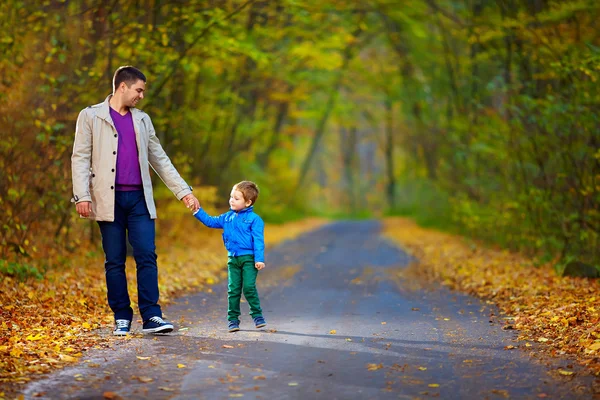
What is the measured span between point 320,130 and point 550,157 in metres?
27.7

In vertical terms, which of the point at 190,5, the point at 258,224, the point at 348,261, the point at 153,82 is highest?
the point at 190,5

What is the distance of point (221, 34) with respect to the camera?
14930mm

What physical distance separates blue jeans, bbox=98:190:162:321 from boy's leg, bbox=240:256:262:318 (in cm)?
85

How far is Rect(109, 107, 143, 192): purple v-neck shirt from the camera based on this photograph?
765cm

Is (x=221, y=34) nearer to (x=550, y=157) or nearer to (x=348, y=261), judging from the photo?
(x=348, y=261)

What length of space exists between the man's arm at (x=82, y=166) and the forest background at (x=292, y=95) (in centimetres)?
303

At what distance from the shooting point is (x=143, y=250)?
7805mm

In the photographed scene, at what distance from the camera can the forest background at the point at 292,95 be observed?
11453 mm

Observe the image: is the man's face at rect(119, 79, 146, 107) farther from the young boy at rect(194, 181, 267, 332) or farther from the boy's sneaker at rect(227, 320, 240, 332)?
the boy's sneaker at rect(227, 320, 240, 332)

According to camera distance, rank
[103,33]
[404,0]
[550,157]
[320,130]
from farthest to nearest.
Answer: [320,130] < [404,0] < [550,157] < [103,33]

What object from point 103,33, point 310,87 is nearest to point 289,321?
point 103,33

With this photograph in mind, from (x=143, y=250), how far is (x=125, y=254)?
0.17 m

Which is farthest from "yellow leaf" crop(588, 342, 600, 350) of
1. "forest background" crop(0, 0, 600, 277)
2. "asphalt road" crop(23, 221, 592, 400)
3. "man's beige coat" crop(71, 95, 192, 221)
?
"forest background" crop(0, 0, 600, 277)

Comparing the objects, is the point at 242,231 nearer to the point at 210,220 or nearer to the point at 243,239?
the point at 243,239
